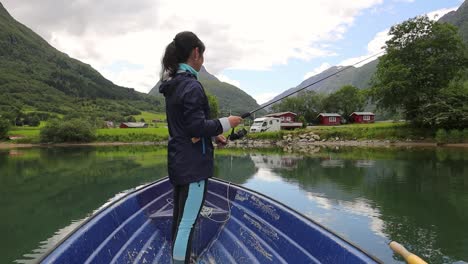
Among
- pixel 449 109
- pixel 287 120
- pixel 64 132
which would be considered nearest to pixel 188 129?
pixel 449 109

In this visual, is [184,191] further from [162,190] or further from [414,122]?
[414,122]

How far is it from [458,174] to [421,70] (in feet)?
103

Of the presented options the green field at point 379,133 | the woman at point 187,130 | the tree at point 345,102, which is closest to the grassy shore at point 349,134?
the green field at point 379,133

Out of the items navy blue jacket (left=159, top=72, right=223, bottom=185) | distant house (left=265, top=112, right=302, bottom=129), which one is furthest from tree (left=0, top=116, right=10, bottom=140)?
navy blue jacket (left=159, top=72, right=223, bottom=185)

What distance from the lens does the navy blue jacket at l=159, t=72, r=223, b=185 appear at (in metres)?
2.89

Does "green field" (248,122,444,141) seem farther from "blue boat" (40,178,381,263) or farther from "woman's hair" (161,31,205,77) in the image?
"woman's hair" (161,31,205,77)

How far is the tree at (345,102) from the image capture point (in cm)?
8038

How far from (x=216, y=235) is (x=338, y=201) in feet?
29.1

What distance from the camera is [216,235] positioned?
4.79 metres

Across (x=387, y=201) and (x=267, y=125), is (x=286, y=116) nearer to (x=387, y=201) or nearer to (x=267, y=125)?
(x=267, y=125)

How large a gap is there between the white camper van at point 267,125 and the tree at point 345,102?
1865cm

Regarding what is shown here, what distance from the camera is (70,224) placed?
34.9ft

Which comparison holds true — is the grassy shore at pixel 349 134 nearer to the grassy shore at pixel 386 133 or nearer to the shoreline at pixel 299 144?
the grassy shore at pixel 386 133

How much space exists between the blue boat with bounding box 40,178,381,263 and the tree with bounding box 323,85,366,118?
78.7 meters
